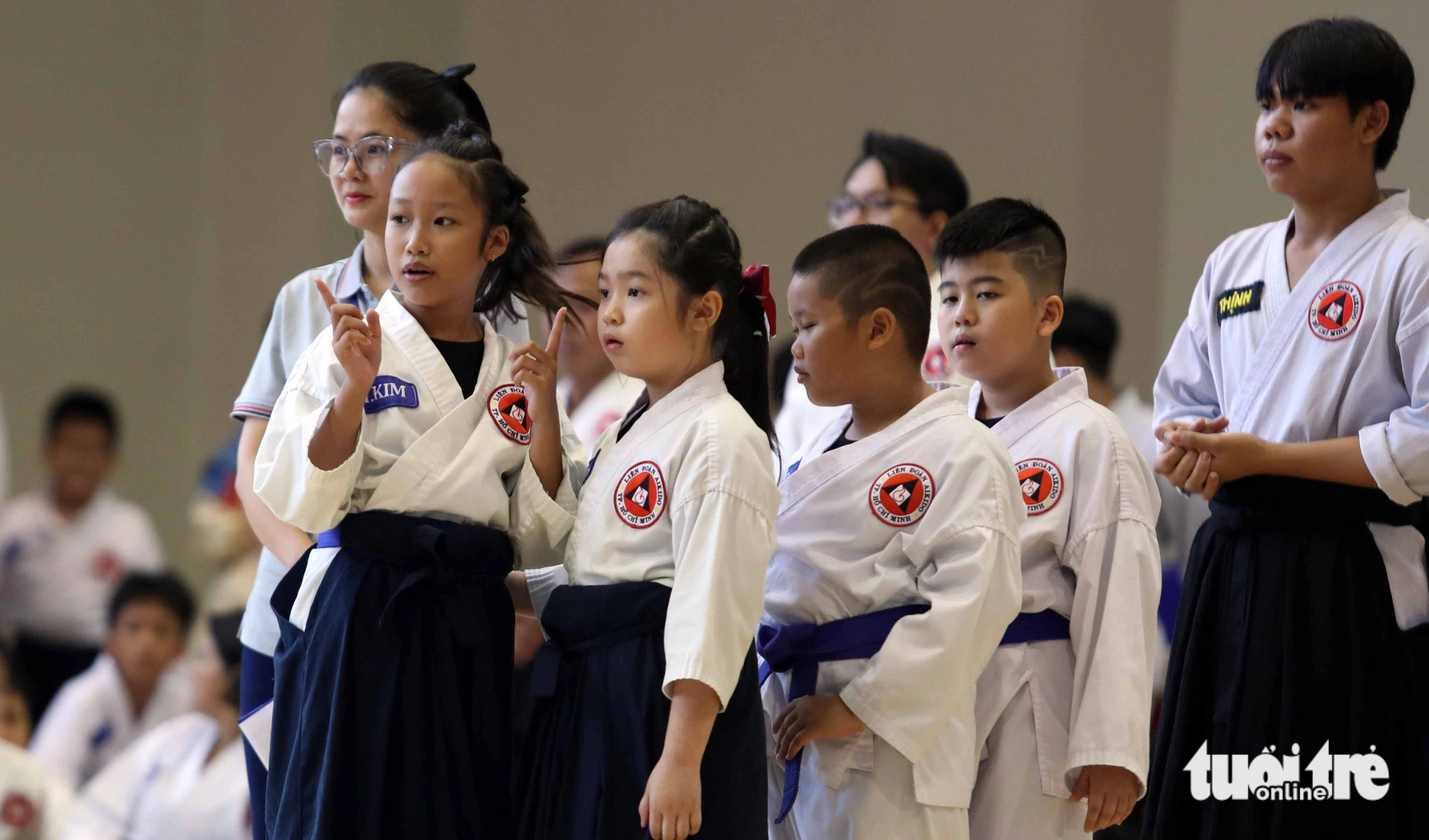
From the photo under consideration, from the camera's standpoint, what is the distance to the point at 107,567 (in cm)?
452

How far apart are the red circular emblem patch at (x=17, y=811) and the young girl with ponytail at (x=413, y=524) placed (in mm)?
2025

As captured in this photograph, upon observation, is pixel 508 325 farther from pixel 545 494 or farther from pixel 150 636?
pixel 150 636

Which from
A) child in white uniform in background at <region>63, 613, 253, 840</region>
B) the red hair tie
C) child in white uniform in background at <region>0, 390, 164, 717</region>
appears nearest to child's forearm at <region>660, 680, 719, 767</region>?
the red hair tie

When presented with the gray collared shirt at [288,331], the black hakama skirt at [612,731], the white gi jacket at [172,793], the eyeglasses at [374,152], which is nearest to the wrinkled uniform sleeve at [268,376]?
the gray collared shirt at [288,331]

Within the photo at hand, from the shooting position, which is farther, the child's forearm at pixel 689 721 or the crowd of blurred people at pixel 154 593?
the crowd of blurred people at pixel 154 593

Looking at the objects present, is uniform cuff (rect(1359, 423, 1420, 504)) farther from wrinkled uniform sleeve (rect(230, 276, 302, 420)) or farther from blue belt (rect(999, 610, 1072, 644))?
wrinkled uniform sleeve (rect(230, 276, 302, 420))

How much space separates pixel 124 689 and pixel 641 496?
297 centimetres

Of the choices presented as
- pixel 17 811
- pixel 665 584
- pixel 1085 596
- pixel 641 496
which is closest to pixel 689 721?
pixel 665 584

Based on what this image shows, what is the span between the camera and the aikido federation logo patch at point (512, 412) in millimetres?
1921

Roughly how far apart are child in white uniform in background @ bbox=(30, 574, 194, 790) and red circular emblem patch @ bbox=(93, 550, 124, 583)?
0.17 m

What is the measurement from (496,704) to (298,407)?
0.46 metres

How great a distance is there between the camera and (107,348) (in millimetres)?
5281

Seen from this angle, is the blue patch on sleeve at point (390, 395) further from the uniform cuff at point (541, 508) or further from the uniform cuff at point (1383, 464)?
the uniform cuff at point (1383, 464)

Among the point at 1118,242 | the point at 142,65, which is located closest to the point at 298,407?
the point at 1118,242
